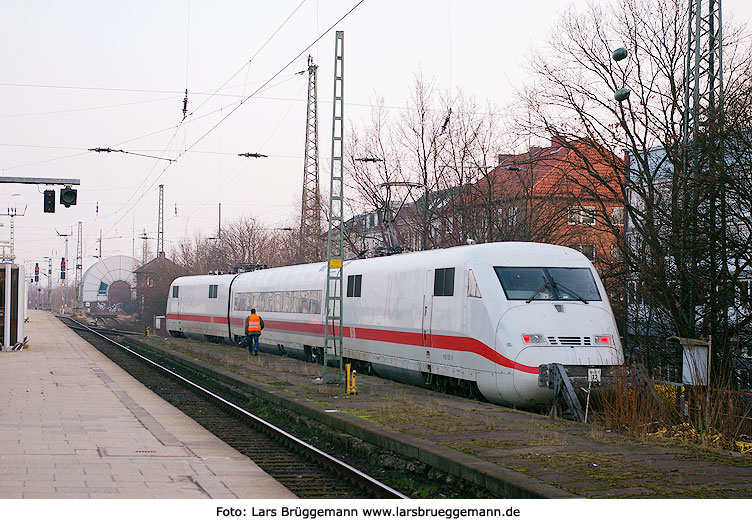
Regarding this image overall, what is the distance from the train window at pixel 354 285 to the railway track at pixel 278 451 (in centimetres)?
471

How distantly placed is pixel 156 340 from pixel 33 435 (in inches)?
1349

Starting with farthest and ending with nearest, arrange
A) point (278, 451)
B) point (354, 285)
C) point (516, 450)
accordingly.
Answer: point (354, 285), point (278, 451), point (516, 450)

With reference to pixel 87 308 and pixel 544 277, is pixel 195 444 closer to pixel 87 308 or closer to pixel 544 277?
pixel 544 277

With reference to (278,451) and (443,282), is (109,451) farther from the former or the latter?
(443,282)

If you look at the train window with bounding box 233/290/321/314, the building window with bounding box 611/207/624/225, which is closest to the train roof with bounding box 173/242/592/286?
the train window with bounding box 233/290/321/314

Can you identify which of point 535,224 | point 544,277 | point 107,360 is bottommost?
point 107,360

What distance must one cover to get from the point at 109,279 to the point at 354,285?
4348 inches

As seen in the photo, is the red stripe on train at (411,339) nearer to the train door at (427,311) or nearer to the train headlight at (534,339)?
the train door at (427,311)

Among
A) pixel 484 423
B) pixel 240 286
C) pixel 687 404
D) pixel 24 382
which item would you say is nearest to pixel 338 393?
pixel 484 423

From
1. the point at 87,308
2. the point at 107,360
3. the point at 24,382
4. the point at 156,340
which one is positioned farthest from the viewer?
the point at 87,308

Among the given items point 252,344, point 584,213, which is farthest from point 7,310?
point 584,213

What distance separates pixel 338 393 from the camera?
18422mm

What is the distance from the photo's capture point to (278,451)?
530 inches

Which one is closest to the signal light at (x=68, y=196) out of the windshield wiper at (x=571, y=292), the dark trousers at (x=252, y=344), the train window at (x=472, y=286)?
the dark trousers at (x=252, y=344)
